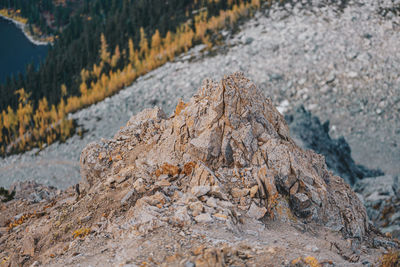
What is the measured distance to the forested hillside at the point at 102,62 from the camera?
5459cm

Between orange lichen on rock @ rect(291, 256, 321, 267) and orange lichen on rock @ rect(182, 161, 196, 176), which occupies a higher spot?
orange lichen on rock @ rect(182, 161, 196, 176)

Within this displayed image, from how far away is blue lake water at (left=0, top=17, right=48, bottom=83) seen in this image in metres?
79.9

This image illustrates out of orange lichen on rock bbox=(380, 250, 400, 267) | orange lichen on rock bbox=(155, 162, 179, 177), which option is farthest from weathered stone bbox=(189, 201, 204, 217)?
orange lichen on rock bbox=(380, 250, 400, 267)

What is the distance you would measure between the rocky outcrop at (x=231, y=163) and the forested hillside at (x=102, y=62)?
3636 cm

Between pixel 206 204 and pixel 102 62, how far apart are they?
5646 centimetres

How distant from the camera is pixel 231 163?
555 inches

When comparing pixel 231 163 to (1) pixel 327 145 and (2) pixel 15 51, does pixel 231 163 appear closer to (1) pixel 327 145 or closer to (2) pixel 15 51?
(1) pixel 327 145

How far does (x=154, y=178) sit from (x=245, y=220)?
401cm

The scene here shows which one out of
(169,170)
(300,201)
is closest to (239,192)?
(300,201)

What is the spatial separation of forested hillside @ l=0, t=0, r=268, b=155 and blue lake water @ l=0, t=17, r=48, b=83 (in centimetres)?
1116

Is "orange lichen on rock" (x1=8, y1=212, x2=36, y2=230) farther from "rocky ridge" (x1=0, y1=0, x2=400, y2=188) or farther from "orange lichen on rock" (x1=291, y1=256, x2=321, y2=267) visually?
"rocky ridge" (x1=0, y1=0, x2=400, y2=188)

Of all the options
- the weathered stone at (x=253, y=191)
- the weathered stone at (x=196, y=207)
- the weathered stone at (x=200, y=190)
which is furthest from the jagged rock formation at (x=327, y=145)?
the weathered stone at (x=196, y=207)

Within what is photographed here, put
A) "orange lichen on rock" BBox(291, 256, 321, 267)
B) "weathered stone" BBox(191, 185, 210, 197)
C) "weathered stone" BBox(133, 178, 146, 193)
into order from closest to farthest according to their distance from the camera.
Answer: "orange lichen on rock" BBox(291, 256, 321, 267) < "weathered stone" BBox(191, 185, 210, 197) < "weathered stone" BBox(133, 178, 146, 193)

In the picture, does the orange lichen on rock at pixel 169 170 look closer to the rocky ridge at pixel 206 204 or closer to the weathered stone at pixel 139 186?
the rocky ridge at pixel 206 204
